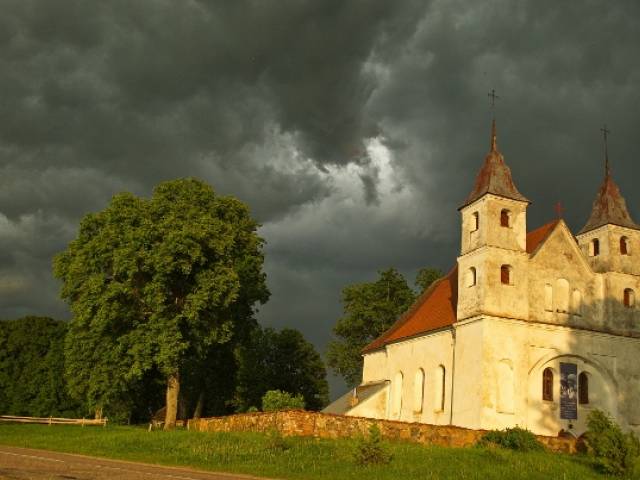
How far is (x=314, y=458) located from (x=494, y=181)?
63.1 ft

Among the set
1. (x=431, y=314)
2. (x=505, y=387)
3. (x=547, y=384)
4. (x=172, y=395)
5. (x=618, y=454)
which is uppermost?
(x=431, y=314)

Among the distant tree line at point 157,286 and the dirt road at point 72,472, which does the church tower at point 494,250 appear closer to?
the distant tree line at point 157,286

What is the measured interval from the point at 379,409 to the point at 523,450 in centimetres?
1670

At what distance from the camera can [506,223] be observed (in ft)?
119

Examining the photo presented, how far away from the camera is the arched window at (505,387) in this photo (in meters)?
33.1

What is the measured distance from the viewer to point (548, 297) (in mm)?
36000

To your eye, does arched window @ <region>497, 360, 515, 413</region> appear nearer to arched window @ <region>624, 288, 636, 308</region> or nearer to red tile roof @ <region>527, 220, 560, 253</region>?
red tile roof @ <region>527, 220, 560, 253</region>

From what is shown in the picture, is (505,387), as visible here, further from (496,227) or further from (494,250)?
Answer: (496,227)

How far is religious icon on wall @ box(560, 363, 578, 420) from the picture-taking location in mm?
34594

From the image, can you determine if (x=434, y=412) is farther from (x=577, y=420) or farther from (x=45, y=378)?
(x=45, y=378)

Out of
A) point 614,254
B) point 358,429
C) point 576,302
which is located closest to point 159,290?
point 358,429

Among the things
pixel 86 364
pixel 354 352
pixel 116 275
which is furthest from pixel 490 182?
pixel 354 352

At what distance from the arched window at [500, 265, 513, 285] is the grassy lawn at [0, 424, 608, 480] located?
34.8 ft

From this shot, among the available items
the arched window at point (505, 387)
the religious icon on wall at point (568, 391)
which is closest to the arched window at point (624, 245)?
the religious icon on wall at point (568, 391)
